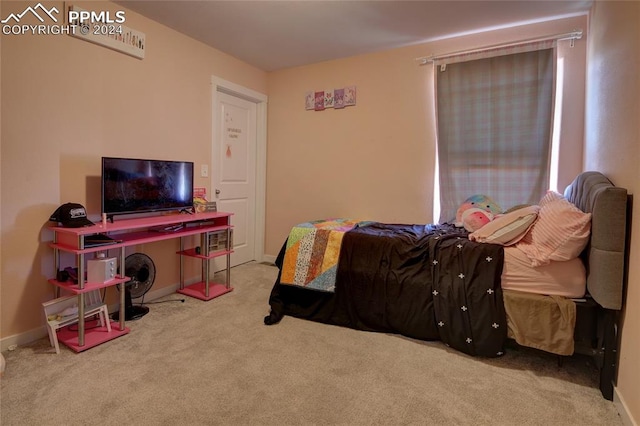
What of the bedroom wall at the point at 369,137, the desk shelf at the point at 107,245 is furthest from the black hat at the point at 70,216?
the bedroom wall at the point at 369,137

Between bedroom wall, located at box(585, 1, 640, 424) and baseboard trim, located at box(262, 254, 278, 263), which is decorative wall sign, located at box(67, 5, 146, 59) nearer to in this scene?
baseboard trim, located at box(262, 254, 278, 263)

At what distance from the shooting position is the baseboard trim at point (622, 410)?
1501 millimetres

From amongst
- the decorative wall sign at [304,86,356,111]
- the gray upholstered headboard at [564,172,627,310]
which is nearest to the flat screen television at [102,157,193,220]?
the decorative wall sign at [304,86,356,111]

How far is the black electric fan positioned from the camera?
2.67 metres

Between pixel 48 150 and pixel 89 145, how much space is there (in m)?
0.28

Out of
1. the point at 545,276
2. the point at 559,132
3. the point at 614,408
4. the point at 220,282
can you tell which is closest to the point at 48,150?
Answer: the point at 220,282

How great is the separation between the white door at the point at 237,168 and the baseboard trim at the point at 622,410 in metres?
3.40

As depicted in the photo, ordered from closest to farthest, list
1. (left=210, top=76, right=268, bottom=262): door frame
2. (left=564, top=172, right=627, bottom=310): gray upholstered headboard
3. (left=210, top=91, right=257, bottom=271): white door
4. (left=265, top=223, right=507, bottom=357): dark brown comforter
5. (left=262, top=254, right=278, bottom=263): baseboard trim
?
(left=564, top=172, right=627, bottom=310): gray upholstered headboard < (left=265, top=223, right=507, bottom=357): dark brown comforter < (left=210, top=91, right=257, bottom=271): white door < (left=210, top=76, right=268, bottom=262): door frame < (left=262, top=254, right=278, bottom=263): baseboard trim

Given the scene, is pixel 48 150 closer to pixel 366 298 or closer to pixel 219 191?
pixel 219 191

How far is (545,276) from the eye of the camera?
78.7 inches

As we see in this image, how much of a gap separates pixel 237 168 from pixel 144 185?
1.45 meters

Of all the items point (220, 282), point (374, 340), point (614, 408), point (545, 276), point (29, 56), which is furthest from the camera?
point (220, 282)

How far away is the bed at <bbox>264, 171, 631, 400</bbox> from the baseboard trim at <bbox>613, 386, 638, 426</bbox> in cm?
4

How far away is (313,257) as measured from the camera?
272 centimetres
